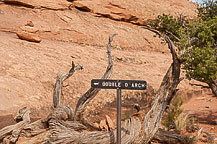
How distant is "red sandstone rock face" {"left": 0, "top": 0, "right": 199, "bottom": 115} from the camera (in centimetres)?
1185

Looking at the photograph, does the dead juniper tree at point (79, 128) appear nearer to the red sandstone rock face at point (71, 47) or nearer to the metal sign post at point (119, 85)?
the metal sign post at point (119, 85)

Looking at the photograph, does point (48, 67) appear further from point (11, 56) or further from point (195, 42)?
point (195, 42)

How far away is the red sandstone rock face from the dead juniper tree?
12.2ft

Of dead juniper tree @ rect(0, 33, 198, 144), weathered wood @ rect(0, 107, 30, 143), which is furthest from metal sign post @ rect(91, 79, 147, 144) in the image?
weathered wood @ rect(0, 107, 30, 143)

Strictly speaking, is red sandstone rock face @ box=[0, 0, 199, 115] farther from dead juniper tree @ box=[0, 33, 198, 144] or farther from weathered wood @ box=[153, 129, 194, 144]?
weathered wood @ box=[153, 129, 194, 144]

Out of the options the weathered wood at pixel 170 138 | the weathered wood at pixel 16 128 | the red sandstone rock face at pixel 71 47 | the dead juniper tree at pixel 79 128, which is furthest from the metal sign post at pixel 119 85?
the red sandstone rock face at pixel 71 47

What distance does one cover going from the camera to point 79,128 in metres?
6.04

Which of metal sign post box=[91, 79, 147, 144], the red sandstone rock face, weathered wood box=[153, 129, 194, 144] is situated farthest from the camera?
the red sandstone rock face

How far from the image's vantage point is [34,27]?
2078 cm

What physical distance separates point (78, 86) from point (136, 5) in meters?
21.4

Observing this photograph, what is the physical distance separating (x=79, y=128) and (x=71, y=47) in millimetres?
14397

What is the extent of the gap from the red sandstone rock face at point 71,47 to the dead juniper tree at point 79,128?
12.2ft

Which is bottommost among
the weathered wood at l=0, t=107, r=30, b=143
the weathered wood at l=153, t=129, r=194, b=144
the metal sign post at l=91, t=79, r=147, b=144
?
the weathered wood at l=153, t=129, r=194, b=144

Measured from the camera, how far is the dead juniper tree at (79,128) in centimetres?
532
